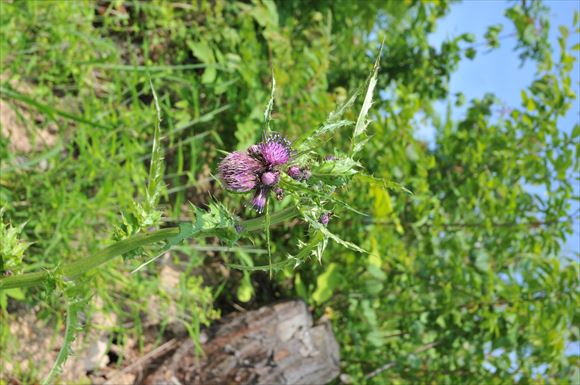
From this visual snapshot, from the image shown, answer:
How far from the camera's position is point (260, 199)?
1249 millimetres

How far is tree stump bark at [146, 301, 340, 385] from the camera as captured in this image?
3.25 meters

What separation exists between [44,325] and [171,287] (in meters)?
0.65

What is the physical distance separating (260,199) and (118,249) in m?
0.29

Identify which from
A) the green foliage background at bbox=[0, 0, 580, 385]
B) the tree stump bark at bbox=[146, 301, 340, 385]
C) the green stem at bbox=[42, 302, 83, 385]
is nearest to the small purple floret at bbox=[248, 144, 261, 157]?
the green stem at bbox=[42, 302, 83, 385]

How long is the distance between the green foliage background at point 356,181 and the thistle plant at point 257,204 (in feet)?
5.30

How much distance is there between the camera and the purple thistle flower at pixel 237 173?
1.23 metres

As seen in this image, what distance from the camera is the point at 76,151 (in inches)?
130

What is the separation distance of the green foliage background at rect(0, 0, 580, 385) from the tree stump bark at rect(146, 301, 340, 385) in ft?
0.49

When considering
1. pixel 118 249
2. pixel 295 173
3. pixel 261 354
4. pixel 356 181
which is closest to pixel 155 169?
pixel 118 249

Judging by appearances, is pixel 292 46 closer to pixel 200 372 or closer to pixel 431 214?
pixel 431 214

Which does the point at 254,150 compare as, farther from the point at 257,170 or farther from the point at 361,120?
the point at 361,120

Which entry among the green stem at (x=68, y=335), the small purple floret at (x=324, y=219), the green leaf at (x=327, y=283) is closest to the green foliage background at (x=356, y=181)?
the green leaf at (x=327, y=283)

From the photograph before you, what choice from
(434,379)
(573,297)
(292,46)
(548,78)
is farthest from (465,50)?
(434,379)

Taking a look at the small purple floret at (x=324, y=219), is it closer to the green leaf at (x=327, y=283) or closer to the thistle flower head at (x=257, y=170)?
the thistle flower head at (x=257, y=170)
